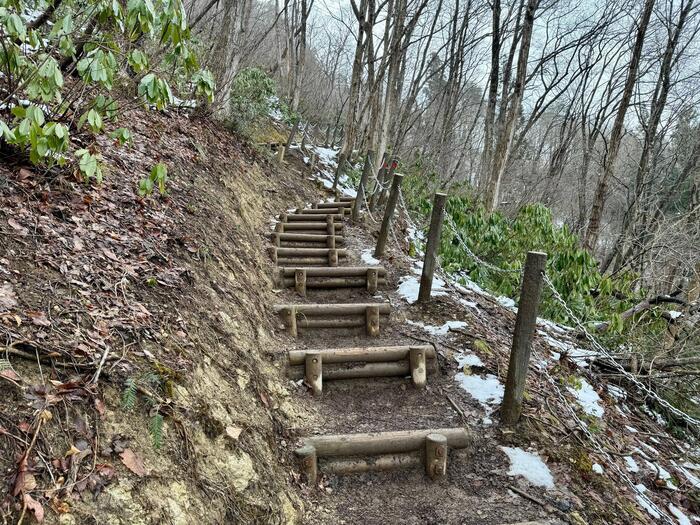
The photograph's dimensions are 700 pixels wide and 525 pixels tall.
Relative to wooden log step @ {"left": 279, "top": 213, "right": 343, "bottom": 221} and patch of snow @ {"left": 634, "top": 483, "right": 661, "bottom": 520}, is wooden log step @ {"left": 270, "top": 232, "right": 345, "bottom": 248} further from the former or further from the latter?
patch of snow @ {"left": 634, "top": 483, "right": 661, "bottom": 520}

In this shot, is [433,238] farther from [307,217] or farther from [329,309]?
[307,217]

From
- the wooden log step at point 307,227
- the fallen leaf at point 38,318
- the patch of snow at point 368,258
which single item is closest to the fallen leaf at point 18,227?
the fallen leaf at point 38,318

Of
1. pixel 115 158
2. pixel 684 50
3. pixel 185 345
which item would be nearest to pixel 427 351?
pixel 185 345

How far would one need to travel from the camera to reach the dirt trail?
9.65 ft

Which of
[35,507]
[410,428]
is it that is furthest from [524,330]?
[35,507]

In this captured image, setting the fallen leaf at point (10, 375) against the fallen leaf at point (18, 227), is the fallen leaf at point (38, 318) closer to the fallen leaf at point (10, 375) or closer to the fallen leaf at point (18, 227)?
the fallen leaf at point (10, 375)

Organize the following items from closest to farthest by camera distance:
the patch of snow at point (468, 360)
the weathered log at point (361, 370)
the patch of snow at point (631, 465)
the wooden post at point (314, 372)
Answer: the patch of snow at point (631, 465)
the wooden post at point (314, 372)
the weathered log at point (361, 370)
the patch of snow at point (468, 360)

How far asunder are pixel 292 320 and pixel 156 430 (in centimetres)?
270

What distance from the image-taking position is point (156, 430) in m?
2.12

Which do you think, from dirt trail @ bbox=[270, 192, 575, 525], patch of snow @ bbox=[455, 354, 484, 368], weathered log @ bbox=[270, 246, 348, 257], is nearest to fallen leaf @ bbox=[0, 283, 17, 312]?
dirt trail @ bbox=[270, 192, 575, 525]

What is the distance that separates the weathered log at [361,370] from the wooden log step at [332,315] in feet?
2.41

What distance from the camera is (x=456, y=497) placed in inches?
121

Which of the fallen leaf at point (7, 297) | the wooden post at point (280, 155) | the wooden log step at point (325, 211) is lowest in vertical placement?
the fallen leaf at point (7, 297)

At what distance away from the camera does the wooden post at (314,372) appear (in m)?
3.97
